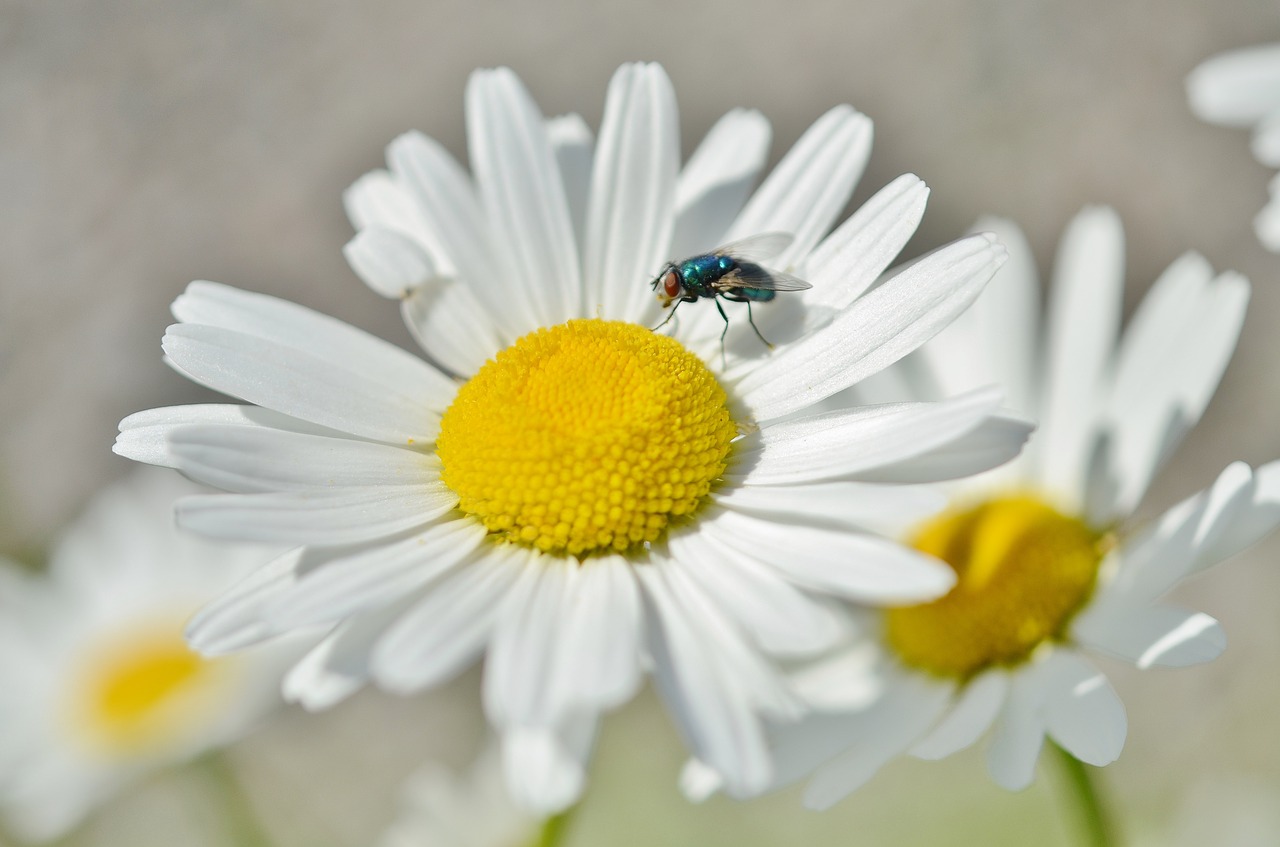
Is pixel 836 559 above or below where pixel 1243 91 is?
below

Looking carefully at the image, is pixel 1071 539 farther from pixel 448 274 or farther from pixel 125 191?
pixel 125 191

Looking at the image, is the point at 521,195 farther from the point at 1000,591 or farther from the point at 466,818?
the point at 466,818

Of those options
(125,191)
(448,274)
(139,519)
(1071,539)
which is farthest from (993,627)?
(125,191)

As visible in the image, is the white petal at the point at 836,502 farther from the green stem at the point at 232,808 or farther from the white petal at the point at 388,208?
the green stem at the point at 232,808

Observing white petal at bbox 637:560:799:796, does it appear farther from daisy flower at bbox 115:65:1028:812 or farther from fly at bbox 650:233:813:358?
fly at bbox 650:233:813:358

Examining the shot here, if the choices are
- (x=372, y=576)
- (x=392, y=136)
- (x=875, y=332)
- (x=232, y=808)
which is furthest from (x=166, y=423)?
(x=392, y=136)

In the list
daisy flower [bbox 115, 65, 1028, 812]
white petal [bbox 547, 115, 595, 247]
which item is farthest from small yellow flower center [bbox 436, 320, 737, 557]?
white petal [bbox 547, 115, 595, 247]
